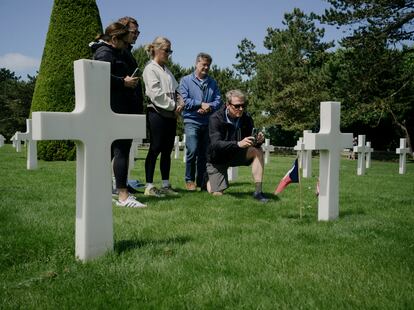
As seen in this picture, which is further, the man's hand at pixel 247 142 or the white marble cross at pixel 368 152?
the white marble cross at pixel 368 152

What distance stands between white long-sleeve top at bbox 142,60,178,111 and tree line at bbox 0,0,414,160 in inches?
78.4

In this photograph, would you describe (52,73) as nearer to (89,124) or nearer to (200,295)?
(89,124)

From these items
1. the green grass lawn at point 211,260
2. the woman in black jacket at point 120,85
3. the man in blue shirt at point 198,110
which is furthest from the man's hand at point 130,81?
the man in blue shirt at point 198,110

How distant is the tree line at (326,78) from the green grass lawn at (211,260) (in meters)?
1.49

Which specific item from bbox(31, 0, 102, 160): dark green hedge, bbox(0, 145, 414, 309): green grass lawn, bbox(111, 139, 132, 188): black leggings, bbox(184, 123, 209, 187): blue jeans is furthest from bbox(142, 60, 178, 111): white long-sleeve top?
bbox(31, 0, 102, 160): dark green hedge

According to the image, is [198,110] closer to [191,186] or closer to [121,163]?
[191,186]

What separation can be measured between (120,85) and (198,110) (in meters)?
1.72

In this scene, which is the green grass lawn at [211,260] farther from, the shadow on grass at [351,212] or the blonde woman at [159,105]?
the blonde woman at [159,105]

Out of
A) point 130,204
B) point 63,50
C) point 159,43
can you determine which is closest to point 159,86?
point 159,43

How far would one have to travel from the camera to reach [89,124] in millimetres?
2926

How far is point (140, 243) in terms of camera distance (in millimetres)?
3389

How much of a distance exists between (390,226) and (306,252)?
147 cm

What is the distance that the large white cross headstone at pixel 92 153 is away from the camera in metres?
→ 2.88

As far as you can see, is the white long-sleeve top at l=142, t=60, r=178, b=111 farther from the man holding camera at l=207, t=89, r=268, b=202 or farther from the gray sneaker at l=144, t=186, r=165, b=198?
the gray sneaker at l=144, t=186, r=165, b=198
